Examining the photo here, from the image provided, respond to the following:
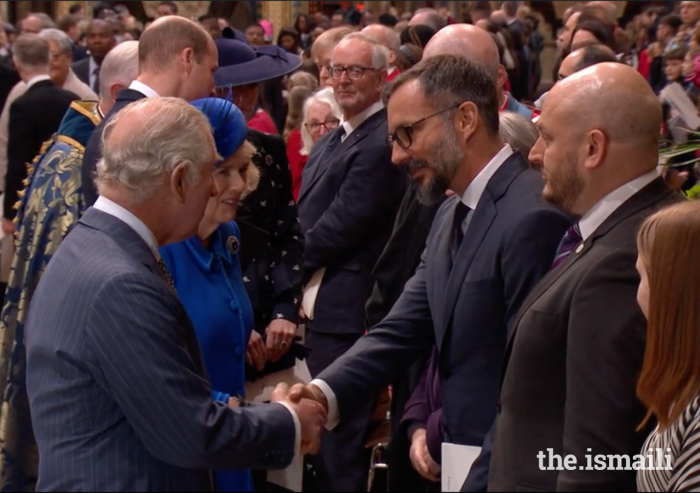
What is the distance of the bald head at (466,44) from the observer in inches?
188

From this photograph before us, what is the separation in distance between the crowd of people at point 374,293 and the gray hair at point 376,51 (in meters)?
0.54

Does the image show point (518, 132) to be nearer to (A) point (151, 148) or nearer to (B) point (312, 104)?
(A) point (151, 148)

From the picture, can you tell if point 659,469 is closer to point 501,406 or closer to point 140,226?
point 501,406

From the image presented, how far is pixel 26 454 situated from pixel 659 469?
9.64 ft

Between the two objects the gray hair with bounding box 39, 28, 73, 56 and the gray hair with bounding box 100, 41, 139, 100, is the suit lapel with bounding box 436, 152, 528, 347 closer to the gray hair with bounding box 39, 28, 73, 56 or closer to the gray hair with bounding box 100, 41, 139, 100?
the gray hair with bounding box 100, 41, 139, 100

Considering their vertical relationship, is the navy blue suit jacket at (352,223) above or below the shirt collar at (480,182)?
below

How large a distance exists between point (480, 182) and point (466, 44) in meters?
1.85

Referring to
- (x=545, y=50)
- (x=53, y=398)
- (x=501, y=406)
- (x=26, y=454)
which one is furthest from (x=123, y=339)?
(x=545, y=50)

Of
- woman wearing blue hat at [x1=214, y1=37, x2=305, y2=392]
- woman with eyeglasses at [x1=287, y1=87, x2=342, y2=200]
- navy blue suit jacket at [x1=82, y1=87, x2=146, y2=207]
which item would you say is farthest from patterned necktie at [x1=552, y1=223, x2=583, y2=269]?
woman with eyeglasses at [x1=287, y1=87, x2=342, y2=200]

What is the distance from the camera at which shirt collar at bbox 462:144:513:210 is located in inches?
121

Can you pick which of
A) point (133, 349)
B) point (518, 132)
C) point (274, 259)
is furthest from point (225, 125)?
point (274, 259)

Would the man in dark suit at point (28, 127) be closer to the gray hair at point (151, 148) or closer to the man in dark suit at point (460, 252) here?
the man in dark suit at point (460, 252)

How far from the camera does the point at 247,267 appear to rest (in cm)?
429

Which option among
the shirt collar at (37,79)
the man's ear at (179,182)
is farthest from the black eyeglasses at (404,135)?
the shirt collar at (37,79)
